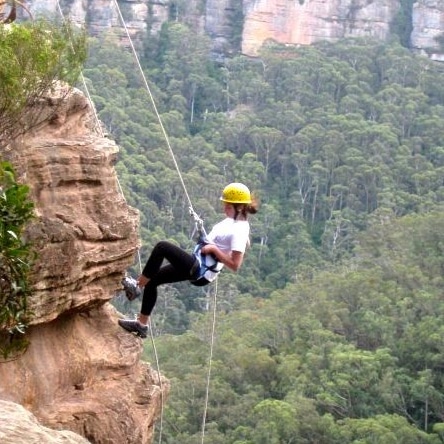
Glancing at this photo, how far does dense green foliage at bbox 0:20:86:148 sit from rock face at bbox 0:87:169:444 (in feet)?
0.47

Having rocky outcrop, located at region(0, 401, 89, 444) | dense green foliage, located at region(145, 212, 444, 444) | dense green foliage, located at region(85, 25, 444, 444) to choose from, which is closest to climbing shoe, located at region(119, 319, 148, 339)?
rocky outcrop, located at region(0, 401, 89, 444)

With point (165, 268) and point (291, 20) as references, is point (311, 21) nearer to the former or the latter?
point (291, 20)

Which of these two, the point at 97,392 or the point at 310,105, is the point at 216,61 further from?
the point at 97,392

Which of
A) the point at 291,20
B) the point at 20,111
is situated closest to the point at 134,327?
the point at 20,111

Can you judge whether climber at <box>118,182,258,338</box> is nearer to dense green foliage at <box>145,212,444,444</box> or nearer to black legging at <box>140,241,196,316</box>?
black legging at <box>140,241,196,316</box>

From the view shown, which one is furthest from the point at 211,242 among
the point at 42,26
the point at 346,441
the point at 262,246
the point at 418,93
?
the point at 418,93

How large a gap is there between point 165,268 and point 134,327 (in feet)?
1.32

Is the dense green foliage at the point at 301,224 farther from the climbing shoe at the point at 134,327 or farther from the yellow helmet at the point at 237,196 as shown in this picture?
the yellow helmet at the point at 237,196

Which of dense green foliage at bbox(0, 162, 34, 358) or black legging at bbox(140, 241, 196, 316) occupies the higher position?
dense green foliage at bbox(0, 162, 34, 358)

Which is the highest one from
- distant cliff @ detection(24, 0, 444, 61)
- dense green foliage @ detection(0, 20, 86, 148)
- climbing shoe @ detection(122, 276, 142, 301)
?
dense green foliage @ detection(0, 20, 86, 148)

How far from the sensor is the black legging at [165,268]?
5629mm

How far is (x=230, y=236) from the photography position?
18.5ft

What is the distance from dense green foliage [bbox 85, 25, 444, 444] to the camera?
22859 millimetres

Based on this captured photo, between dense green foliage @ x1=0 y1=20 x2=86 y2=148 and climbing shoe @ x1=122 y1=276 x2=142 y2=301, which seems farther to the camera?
climbing shoe @ x1=122 y1=276 x2=142 y2=301
